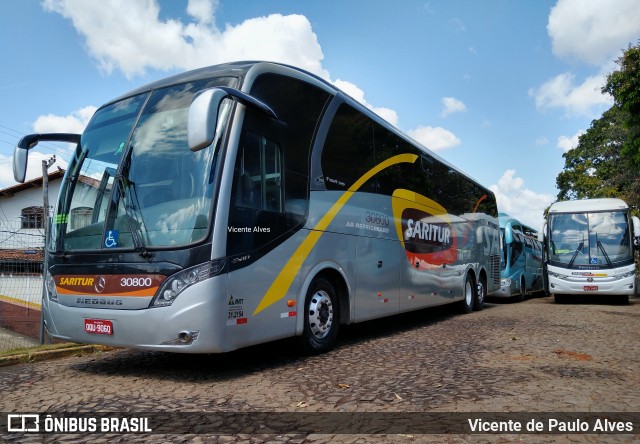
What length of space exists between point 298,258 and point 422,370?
6.53ft

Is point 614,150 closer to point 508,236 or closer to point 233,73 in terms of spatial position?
point 508,236

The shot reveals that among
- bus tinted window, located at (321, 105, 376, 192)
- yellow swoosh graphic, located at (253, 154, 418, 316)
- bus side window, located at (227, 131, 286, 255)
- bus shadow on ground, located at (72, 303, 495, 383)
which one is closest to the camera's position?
bus side window, located at (227, 131, 286, 255)

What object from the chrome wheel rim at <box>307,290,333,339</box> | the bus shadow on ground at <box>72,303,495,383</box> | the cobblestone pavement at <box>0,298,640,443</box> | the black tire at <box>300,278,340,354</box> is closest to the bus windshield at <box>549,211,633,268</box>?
the cobblestone pavement at <box>0,298,640,443</box>

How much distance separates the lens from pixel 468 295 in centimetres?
1371

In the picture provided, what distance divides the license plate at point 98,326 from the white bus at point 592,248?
16.1 meters

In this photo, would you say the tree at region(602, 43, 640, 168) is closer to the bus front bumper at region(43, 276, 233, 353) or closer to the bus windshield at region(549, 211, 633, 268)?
the bus windshield at region(549, 211, 633, 268)

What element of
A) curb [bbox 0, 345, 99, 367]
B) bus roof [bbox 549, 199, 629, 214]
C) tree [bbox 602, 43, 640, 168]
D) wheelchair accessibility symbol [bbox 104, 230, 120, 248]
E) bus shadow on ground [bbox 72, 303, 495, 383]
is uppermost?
tree [bbox 602, 43, 640, 168]

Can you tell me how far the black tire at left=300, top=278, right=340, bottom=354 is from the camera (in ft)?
21.6

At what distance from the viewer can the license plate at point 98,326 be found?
17.5ft

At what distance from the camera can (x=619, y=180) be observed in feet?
100

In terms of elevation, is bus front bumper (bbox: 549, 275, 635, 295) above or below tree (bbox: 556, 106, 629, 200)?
below

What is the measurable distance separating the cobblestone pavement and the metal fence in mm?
5704

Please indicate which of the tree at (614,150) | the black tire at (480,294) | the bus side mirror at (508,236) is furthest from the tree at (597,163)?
the black tire at (480,294)

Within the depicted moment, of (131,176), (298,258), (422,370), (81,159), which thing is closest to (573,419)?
(422,370)
